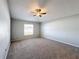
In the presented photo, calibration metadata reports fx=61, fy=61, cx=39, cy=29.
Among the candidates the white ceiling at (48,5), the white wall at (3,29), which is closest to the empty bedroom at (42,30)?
the white ceiling at (48,5)

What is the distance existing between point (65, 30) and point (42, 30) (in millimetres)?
3410

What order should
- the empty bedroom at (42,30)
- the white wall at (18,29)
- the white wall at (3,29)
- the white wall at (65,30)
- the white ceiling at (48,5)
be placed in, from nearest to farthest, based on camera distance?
the white wall at (3,29), the white ceiling at (48,5), the empty bedroom at (42,30), the white wall at (65,30), the white wall at (18,29)

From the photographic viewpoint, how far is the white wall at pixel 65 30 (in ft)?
13.6

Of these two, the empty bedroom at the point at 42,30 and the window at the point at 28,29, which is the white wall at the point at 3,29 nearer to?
the empty bedroom at the point at 42,30

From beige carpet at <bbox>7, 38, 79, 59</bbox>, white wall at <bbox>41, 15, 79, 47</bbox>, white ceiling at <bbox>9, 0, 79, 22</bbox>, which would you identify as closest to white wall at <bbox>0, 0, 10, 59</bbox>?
white ceiling at <bbox>9, 0, 79, 22</bbox>

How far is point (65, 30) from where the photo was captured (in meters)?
4.85

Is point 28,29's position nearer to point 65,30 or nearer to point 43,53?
point 65,30

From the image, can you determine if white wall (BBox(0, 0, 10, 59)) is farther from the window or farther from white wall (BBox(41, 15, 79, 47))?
the window

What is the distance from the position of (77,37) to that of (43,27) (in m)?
4.21

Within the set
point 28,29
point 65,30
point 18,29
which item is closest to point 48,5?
point 65,30

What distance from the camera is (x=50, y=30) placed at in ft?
21.4

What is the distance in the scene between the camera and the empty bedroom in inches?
112

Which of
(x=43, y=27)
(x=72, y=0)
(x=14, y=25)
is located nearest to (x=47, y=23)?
(x=43, y=27)

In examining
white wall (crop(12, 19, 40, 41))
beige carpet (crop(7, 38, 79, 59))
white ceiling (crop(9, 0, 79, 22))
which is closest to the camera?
white ceiling (crop(9, 0, 79, 22))
